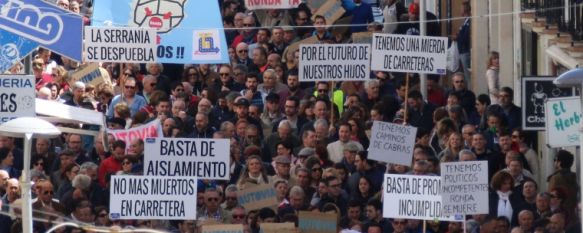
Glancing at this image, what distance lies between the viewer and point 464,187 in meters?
23.2

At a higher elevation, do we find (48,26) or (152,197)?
(48,26)

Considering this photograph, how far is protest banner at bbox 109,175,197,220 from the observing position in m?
23.7

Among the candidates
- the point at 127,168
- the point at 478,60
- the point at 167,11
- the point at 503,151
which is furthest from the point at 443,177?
the point at 478,60

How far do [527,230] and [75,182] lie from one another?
4627 millimetres

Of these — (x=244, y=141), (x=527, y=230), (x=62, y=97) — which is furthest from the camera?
(x=62, y=97)

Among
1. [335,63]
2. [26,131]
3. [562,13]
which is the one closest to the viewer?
[26,131]

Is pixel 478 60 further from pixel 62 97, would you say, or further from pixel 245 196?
pixel 245 196

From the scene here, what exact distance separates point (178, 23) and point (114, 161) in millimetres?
4114

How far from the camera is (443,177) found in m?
23.3

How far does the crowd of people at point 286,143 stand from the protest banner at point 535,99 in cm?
35

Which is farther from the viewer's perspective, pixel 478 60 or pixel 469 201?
pixel 478 60

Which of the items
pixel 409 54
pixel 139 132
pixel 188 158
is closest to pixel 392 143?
pixel 188 158

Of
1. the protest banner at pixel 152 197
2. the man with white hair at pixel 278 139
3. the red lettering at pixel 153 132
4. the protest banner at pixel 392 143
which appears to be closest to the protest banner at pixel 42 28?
the protest banner at pixel 152 197

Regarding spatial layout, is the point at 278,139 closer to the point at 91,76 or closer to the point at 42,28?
the point at 42,28
